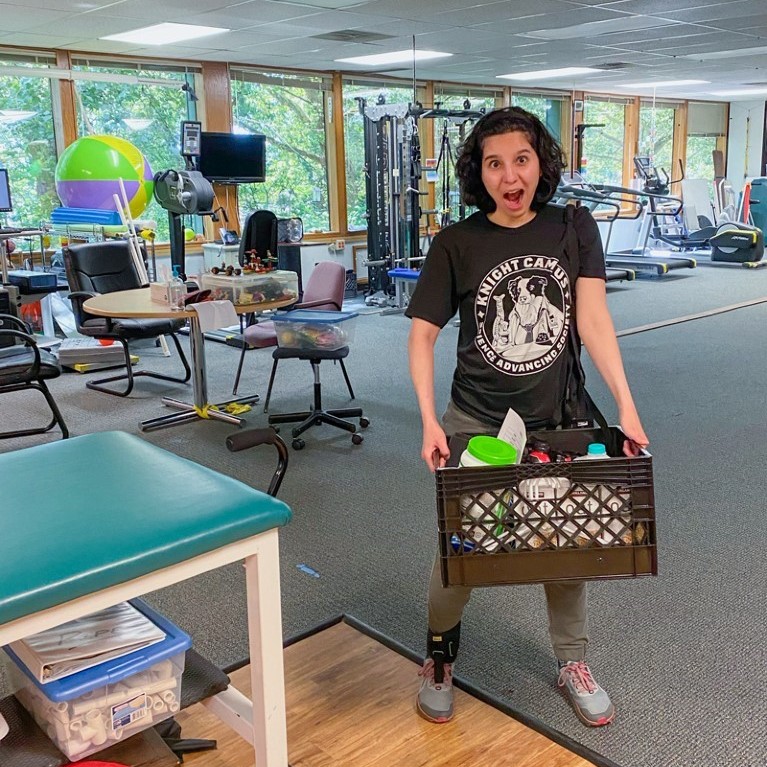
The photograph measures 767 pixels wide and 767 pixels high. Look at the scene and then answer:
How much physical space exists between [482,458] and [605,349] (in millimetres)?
464

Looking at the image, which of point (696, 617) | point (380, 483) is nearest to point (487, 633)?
point (696, 617)

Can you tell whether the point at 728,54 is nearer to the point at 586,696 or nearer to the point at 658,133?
the point at 658,133

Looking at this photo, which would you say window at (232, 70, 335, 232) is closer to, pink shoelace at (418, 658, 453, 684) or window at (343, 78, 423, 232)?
window at (343, 78, 423, 232)

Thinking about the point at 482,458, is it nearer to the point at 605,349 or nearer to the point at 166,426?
the point at 605,349

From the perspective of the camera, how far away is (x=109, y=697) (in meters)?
1.51

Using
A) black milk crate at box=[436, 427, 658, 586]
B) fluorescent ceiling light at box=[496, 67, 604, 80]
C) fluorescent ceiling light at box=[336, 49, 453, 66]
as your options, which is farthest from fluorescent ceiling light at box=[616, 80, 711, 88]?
black milk crate at box=[436, 427, 658, 586]

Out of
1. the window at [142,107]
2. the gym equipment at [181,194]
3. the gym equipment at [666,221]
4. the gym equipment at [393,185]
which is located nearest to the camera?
the gym equipment at [181,194]

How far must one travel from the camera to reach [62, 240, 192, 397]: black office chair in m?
5.14

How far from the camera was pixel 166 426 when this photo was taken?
14.9 feet

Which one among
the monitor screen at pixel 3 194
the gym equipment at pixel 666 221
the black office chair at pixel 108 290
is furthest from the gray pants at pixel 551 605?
the gym equipment at pixel 666 221

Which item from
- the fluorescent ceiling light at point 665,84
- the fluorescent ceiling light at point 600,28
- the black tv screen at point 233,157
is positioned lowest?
the black tv screen at point 233,157

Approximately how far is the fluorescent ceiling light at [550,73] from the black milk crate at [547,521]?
909 centimetres

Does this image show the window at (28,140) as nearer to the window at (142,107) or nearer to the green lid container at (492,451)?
the window at (142,107)

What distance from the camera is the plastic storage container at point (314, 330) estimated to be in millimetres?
4254
